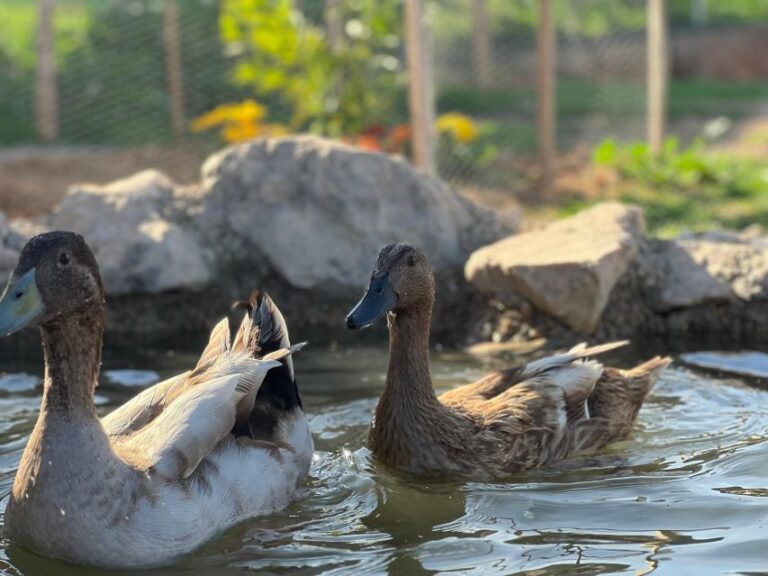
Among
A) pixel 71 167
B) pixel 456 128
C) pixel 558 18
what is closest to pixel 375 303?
pixel 456 128

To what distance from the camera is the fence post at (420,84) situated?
917 centimetres

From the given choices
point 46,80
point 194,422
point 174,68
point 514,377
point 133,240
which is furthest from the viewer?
point 46,80

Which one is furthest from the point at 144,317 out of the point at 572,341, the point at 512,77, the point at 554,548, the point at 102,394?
the point at 512,77

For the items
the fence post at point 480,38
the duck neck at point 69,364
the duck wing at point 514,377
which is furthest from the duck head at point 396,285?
the fence post at point 480,38

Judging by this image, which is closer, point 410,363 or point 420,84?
point 410,363

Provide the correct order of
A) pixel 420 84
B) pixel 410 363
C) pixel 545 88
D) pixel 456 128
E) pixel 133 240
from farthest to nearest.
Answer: pixel 456 128 → pixel 545 88 → pixel 420 84 → pixel 133 240 → pixel 410 363

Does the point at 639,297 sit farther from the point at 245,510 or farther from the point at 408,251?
the point at 245,510

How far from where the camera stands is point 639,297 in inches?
303

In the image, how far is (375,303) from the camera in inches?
211

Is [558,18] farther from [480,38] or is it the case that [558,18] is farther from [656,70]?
[656,70]

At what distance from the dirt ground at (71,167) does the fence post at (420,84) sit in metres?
2.91

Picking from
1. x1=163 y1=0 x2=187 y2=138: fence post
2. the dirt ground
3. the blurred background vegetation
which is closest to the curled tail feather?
the blurred background vegetation

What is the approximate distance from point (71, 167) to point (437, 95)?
420 cm

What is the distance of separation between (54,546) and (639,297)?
4.18 meters
